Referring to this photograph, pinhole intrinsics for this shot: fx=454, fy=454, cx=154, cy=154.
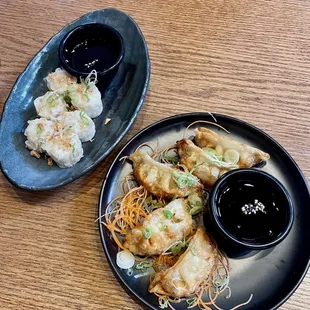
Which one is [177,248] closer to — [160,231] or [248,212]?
[160,231]

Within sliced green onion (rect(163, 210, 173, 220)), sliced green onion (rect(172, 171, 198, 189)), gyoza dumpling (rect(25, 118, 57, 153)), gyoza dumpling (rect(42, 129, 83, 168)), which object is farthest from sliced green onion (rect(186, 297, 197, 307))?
gyoza dumpling (rect(25, 118, 57, 153))

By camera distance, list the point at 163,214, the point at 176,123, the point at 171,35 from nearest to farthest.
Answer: the point at 163,214
the point at 176,123
the point at 171,35

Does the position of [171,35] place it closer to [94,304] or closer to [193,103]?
[193,103]

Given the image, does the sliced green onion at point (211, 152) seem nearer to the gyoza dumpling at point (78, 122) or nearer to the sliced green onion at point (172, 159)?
the sliced green onion at point (172, 159)

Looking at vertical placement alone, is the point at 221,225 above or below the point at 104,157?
above

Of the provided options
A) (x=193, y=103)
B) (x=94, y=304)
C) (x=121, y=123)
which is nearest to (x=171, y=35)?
(x=193, y=103)

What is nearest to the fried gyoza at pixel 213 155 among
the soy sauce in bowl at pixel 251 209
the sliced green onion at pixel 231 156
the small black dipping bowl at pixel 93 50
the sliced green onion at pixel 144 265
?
the sliced green onion at pixel 231 156

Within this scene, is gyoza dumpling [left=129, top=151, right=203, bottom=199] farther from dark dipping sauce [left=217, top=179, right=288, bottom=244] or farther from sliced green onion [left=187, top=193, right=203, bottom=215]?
dark dipping sauce [left=217, top=179, right=288, bottom=244]
